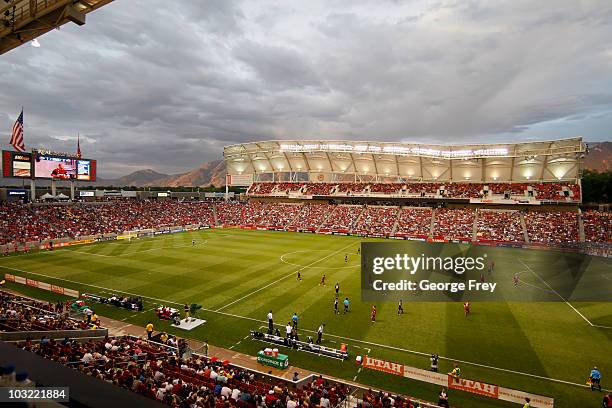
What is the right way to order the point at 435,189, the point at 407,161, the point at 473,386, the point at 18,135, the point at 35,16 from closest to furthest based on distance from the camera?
1. the point at 35,16
2. the point at 473,386
3. the point at 18,135
4. the point at 435,189
5. the point at 407,161

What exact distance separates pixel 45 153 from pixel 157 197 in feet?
106

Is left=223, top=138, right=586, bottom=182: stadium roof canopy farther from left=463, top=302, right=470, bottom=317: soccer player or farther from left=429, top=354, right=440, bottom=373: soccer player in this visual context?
left=429, top=354, right=440, bottom=373: soccer player

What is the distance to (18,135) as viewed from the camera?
42188mm

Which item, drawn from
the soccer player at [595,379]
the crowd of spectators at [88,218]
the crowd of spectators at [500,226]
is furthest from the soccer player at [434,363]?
the crowd of spectators at [88,218]

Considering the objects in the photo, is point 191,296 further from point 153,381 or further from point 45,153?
point 45,153

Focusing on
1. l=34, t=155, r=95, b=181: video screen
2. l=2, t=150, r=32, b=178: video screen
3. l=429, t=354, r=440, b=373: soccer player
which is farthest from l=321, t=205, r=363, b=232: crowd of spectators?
l=2, t=150, r=32, b=178: video screen

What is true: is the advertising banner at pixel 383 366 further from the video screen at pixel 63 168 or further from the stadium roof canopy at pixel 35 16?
the video screen at pixel 63 168

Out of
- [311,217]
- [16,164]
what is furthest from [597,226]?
[16,164]

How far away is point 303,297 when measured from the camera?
26594 millimetres

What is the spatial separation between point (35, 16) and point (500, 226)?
61900 millimetres

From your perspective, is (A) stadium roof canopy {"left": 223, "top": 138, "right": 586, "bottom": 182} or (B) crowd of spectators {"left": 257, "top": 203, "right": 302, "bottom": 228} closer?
(A) stadium roof canopy {"left": 223, "top": 138, "right": 586, "bottom": 182}

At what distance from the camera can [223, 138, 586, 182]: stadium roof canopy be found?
2322 inches

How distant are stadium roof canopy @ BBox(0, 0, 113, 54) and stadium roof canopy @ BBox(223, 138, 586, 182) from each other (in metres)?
63.6

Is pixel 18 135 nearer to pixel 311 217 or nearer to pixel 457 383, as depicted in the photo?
pixel 311 217
